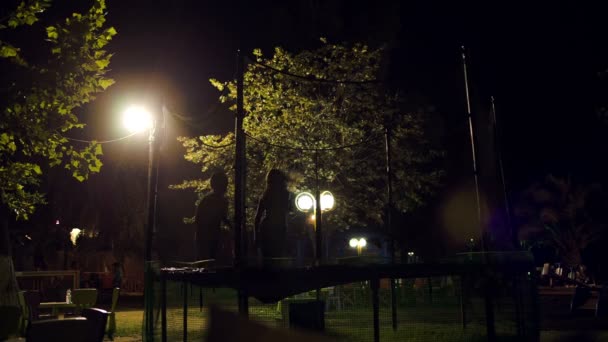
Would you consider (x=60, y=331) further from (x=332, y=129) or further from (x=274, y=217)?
(x=332, y=129)

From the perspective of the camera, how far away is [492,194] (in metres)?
10.5

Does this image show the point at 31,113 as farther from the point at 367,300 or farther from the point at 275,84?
the point at 275,84

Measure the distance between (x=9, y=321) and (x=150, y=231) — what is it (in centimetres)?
287

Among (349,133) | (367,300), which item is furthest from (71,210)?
(367,300)

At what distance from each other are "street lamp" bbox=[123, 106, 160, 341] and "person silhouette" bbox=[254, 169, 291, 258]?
187 cm

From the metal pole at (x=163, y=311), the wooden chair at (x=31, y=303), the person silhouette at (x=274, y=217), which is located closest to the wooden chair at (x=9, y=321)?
the wooden chair at (x=31, y=303)

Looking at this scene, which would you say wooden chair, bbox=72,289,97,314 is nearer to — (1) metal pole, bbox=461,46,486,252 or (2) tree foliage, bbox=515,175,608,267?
(1) metal pole, bbox=461,46,486,252

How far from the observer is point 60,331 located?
20.2 feet

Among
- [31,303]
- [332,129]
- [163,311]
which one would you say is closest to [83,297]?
[31,303]

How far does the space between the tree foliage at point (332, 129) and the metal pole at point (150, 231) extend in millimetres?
8830

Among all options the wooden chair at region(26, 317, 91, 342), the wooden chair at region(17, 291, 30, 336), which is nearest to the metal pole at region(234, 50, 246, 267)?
the wooden chair at region(26, 317, 91, 342)

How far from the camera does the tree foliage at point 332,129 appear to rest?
21.2m

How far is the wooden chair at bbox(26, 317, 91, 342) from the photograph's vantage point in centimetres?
603

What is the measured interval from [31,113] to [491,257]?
9.00m
